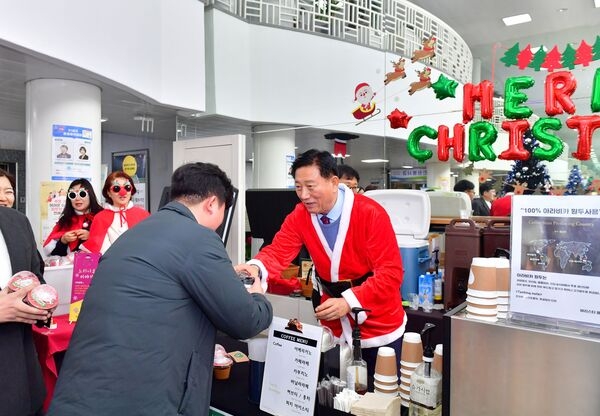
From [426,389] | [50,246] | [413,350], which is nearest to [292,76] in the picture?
[50,246]

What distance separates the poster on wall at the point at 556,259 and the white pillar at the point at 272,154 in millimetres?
6320

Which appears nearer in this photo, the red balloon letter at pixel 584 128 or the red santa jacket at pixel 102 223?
the red santa jacket at pixel 102 223

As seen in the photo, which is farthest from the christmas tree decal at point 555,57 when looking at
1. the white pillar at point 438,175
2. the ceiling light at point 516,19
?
the white pillar at point 438,175

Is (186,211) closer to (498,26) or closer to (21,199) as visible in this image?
(21,199)

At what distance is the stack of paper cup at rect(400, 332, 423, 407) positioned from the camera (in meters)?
1.29

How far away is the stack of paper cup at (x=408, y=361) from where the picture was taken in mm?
1293

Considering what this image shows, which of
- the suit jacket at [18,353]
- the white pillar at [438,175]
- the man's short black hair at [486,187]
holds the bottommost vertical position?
the suit jacket at [18,353]

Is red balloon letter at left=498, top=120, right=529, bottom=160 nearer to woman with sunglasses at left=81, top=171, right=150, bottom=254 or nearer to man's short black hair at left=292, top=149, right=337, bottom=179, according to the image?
man's short black hair at left=292, top=149, right=337, bottom=179

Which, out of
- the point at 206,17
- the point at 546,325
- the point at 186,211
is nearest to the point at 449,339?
the point at 546,325

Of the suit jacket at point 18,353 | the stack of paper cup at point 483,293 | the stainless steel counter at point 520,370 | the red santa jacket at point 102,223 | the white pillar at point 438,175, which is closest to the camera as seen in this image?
the stainless steel counter at point 520,370

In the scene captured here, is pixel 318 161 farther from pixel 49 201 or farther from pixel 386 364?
pixel 49 201

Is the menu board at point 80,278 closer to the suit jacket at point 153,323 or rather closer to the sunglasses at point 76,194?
the suit jacket at point 153,323

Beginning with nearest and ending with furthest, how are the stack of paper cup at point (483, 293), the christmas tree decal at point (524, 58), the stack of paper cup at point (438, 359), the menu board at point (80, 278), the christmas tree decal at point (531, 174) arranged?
the stack of paper cup at point (483, 293) < the stack of paper cup at point (438, 359) < the menu board at point (80, 278) < the christmas tree decal at point (524, 58) < the christmas tree decal at point (531, 174)

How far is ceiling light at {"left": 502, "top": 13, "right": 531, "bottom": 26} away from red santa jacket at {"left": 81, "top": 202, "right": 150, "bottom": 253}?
30.8ft
